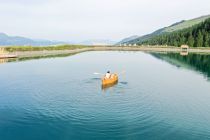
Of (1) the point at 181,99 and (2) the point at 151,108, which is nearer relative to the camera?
(2) the point at 151,108

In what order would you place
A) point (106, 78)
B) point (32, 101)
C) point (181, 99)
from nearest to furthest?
point (32, 101), point (181, 99), point (106, 78)

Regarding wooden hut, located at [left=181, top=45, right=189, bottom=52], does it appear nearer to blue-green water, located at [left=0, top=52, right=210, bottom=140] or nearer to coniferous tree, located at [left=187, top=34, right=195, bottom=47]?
coniferous tree, located at [left=187, top=34, right=195, bottom=47]

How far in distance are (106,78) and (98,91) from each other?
4.48 meters

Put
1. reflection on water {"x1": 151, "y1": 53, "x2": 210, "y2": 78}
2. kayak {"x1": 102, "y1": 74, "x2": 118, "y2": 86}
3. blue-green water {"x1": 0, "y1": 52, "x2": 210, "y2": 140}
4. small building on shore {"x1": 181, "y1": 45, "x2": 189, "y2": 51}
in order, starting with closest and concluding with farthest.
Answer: blue-green water {"x1": 0, "y1": 52, "x2": 210, "y2": 140} → kayak {"x1": 102, "y1": 74, "x2": 118, "y2": 86} → reflection on water {"x1": 151, "y1": 53, "x2": 210, "y2": 78} → small building on shore {"x1": 181, "y1": 45, "x2": 189, "y2": 51}

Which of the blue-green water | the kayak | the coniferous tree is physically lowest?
the blue-green water

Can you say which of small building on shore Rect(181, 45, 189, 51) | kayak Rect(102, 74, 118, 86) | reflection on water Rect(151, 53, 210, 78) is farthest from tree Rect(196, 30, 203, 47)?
kayak Rect(102, 74, 118, 86)

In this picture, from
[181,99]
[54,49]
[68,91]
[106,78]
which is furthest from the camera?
[54,49]

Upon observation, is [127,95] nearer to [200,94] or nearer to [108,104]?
[108,104]

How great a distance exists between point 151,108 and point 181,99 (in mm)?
8152

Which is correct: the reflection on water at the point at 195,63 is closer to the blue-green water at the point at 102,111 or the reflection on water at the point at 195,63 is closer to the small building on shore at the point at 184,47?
the blue-green water at the point at 102,111

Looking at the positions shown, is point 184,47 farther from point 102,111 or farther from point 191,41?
point 102,111

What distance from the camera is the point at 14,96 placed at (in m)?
41.7

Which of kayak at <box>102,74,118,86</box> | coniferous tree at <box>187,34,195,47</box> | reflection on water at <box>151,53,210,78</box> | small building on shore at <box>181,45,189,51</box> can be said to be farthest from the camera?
coniferous tree at <box>187,34,195,47</box>

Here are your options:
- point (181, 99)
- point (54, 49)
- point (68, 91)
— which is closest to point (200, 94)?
point (181, 99)
